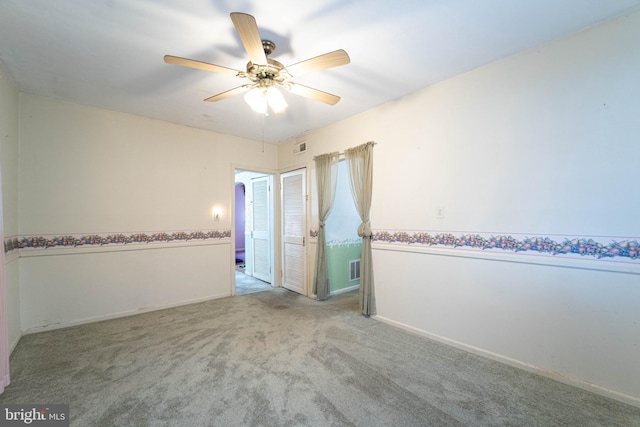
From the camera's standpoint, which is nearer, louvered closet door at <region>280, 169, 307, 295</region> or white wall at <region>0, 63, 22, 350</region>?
white wall at <region>0, 63, 22, 350</region>

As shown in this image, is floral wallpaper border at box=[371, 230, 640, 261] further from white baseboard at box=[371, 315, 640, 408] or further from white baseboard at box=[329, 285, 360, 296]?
white baseboard at box=[329, 285, 360, 296]

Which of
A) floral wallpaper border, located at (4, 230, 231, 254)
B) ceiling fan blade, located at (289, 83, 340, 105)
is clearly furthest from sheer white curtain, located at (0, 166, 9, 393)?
ceiling fan blade, located at (289, 83, 340, 105)

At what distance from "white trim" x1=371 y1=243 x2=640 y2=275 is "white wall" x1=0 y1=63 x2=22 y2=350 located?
3.84 metres

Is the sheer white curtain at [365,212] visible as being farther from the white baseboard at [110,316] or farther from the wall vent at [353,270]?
the white baseboard at [110,316]

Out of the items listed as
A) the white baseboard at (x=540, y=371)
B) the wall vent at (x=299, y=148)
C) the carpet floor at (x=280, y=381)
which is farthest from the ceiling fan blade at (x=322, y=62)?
the white baseboard at (x=540, y=371)

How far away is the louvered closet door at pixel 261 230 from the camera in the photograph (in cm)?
496

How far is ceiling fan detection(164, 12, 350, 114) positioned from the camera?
1.55m

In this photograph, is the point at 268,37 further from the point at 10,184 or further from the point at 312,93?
the point at 10,184

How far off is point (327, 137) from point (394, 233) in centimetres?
174

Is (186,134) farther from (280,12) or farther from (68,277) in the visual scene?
(280,12)

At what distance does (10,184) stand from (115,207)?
2.91ft

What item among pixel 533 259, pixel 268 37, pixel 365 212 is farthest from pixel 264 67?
pixel 533 259

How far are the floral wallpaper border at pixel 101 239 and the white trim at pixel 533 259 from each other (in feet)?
9.45

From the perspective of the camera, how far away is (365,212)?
10.7 feet
